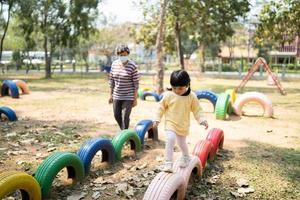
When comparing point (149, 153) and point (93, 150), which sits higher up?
point (93, 150)

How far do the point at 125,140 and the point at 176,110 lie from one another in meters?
1.94

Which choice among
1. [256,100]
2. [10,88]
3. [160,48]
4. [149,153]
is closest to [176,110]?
[149,153]

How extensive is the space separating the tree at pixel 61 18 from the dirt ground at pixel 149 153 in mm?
19355

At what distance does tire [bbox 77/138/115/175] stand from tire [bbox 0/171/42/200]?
3.78 feet

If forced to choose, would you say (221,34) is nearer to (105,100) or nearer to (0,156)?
(105,100)

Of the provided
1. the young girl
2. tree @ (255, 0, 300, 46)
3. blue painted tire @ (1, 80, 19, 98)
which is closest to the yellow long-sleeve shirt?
the young girl

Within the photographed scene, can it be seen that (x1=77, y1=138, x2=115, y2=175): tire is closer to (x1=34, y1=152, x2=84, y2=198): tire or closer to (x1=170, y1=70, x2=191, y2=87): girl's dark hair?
(x1=34, y1=152, x2=84, y2=198): tire

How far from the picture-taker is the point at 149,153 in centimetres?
675

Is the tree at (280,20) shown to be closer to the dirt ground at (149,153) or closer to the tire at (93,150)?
the dirt ground at (149,153)

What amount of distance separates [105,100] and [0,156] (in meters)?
8.87

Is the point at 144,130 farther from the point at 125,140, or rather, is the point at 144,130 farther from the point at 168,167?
the point at 168,167

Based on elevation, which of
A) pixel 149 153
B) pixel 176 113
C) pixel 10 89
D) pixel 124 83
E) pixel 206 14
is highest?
pixel 206 14

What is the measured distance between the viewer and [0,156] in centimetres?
648

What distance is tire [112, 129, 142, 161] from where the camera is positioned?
6227mm
